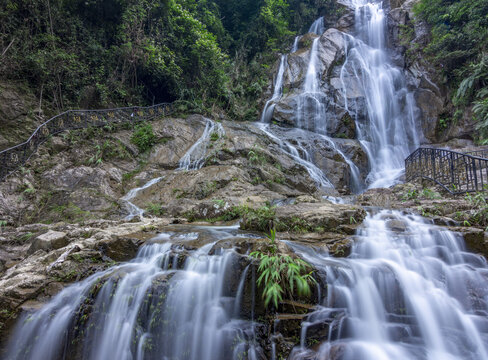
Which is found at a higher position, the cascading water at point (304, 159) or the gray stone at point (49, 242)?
Result: the cascading water at point (304, 159)

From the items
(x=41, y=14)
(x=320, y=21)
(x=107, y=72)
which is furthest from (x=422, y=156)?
(x=320, y=21)

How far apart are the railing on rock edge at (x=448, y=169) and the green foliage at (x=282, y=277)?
6495 millimetres

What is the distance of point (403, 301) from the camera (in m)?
3.31

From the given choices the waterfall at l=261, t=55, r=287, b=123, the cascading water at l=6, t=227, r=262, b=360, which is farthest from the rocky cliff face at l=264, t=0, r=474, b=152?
the cascading water at l=6, t=227, r=262, b=360

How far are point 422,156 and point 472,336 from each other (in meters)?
9.13

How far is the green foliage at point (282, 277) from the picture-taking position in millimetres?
2867

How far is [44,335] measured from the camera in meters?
3.08

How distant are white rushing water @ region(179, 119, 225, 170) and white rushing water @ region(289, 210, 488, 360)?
7.69 metres

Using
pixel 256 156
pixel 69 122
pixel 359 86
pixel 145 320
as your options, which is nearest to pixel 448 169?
pixel 256 156

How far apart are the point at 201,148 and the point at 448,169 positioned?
9.66 meters

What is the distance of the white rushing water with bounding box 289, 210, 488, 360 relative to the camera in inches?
109

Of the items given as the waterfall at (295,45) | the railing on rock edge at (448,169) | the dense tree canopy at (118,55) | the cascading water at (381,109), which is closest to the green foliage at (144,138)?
the dense tree canopy at (118,55)

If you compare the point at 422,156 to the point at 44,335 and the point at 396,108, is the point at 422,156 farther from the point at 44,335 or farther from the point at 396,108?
the point at 44,335

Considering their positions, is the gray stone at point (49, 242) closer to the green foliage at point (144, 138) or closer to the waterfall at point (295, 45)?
the green foliage at point (144, 138)
